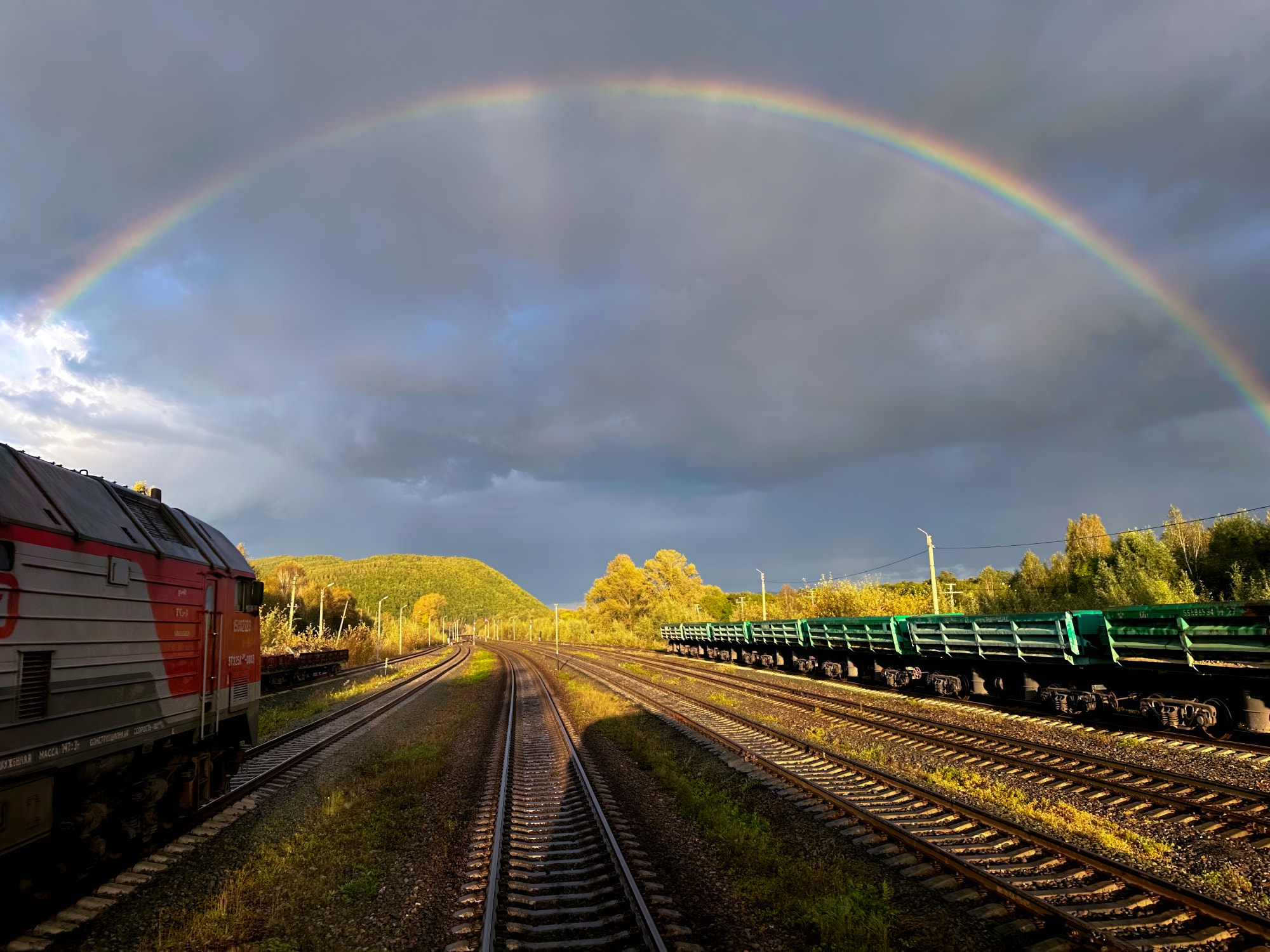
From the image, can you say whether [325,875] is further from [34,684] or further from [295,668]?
[295,668]

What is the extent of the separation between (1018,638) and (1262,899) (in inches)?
436

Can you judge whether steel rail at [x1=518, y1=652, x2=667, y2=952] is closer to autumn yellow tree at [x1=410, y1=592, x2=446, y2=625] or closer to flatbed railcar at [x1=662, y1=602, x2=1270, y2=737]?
flatbed railcar at [x1=662, y1=602, x2=1270, y2=737]

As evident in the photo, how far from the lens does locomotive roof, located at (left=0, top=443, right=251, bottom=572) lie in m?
6.36

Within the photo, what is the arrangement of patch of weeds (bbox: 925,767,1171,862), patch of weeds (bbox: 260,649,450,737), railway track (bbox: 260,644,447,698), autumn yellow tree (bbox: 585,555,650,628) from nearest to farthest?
patch of weeds (bbox: 925,767,1171,862), patch of weeds (bbox: 260,649,450,737), railway track (bbox: 260,644,447,698), autumn yellow tree (bbox: 585,555,650,628)

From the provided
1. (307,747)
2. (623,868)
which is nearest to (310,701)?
(307,747)

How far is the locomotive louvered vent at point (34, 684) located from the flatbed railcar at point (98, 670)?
0.01 meters

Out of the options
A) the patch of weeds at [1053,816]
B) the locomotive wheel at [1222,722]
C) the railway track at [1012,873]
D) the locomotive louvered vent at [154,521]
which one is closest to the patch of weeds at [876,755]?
the railway track at [1012,873]

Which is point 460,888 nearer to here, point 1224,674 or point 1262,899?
point 1262,899

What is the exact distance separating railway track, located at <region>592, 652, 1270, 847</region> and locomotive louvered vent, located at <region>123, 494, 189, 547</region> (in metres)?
13.9

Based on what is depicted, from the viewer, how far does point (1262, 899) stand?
21.2ft

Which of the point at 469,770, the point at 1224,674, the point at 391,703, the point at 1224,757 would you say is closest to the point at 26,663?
the point at 469,770

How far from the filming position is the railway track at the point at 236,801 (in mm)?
6566

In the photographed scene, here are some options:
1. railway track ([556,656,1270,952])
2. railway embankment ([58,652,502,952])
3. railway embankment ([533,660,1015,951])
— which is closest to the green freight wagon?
railway track ([556,656,1270,952])

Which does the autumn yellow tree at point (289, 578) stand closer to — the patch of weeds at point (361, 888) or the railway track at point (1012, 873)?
the patch of weeds at point (361, 888)
